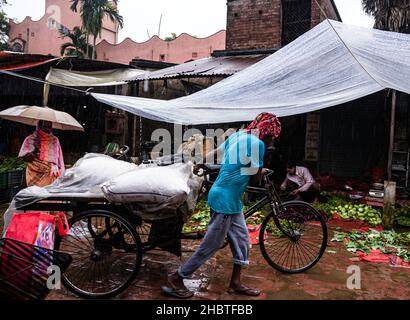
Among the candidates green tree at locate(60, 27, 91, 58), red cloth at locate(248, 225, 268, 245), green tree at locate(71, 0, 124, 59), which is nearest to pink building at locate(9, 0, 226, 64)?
green tree at locate(71, 0, 124, 59)

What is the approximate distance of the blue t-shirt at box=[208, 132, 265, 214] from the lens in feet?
10.5

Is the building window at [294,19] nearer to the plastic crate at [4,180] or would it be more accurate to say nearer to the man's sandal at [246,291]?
the plastic crate at [4,180]

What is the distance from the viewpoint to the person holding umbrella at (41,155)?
5.29m

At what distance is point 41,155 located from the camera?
538 centimetres

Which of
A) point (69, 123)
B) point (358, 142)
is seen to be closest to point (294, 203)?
point (69, 123)

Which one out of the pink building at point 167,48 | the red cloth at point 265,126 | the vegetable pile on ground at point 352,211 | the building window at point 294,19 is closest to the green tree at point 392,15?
the building window at point 294,19

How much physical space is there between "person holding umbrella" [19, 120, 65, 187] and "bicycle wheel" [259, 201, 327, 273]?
3.18 metres

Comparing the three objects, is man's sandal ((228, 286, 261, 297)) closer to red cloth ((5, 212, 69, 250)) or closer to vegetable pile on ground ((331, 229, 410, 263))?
red cloth ((5, 212, 69, 250))

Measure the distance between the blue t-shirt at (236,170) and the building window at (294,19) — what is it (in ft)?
28.5

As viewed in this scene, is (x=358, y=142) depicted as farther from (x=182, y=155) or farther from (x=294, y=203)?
(x=182, y=155)

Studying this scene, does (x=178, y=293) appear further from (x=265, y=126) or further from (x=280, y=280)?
(x=265, y=126)

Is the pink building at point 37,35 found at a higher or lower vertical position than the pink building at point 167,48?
higher

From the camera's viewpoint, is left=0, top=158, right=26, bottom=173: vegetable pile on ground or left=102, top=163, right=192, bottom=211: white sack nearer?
left=102, top=163, right=192, bottom=211: white sack

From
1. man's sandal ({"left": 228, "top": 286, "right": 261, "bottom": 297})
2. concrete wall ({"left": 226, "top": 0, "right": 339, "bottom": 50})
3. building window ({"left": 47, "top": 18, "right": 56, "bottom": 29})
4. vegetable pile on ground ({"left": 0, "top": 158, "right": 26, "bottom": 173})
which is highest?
building window ({"left": 47, "top": 18, "right": 56, "bottom": 29})
